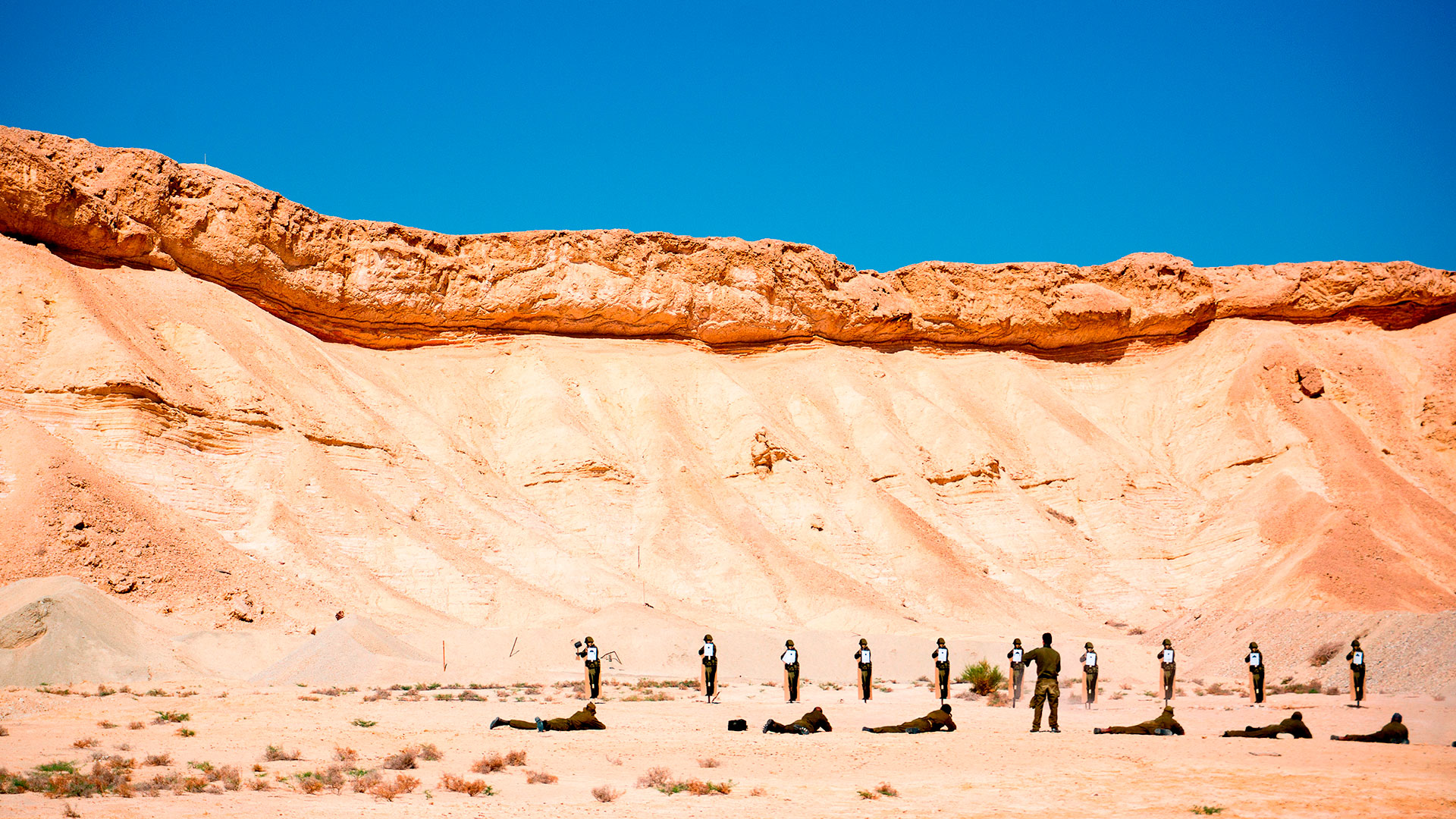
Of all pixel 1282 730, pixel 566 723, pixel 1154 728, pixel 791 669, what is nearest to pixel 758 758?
pixel 566 723

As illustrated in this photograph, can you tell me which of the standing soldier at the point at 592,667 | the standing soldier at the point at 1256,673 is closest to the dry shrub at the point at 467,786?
the standing soldier at the point at 592,667

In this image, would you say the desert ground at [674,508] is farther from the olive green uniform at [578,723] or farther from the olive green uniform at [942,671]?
the olive green uniform at [578,723]

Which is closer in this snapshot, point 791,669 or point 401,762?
point 401,762

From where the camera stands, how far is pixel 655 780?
11602mm

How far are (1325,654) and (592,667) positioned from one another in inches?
598

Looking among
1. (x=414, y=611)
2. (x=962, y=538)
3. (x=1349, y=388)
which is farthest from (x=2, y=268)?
(x=1349, y=388)

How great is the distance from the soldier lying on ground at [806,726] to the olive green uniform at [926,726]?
0.60m

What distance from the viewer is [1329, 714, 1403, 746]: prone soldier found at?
14250 millimetres

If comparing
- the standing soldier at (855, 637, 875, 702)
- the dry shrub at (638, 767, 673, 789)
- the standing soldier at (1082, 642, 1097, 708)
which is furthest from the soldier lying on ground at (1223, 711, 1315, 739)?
the dry shrub at (638, 767, 673, 789)

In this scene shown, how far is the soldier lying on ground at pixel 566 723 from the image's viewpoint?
15.4m

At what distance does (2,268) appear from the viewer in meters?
34.8

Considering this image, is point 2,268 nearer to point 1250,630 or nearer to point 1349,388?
point 1250,630

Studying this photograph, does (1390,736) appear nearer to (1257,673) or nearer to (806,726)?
(1257,673)

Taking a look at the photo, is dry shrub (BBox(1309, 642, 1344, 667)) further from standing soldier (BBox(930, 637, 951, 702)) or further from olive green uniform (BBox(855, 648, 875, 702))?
olive green uniform (BBox(855, 648, 875, 702))
